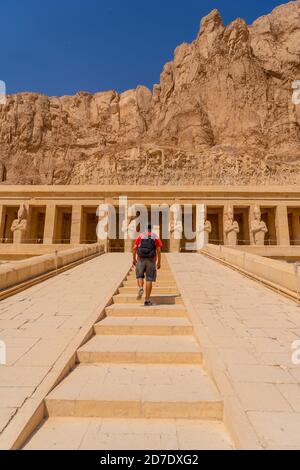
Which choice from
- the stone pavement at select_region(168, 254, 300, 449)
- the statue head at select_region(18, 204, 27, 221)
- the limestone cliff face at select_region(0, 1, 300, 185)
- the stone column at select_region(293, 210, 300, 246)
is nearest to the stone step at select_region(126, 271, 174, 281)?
the stone pavement at select_region(168, 254, 300, 449)

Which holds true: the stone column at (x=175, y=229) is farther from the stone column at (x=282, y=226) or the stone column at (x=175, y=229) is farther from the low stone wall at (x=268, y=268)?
the low stone wall at (x=268, y=268)

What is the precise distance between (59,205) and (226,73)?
46028 millimetres

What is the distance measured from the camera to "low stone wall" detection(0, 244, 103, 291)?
19.8 feet

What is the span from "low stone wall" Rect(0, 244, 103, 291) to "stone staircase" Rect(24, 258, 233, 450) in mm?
3371

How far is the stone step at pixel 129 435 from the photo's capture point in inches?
78.7

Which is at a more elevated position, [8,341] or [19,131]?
[19,131]

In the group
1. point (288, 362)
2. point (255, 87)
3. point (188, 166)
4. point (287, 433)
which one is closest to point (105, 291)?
point (288, 362)

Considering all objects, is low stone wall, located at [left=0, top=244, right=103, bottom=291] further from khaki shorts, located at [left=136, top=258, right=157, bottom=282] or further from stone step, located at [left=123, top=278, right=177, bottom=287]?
khaki shorts, located at [left=136, top=258, right=157, bottom=282]

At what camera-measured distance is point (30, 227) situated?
22500 mm

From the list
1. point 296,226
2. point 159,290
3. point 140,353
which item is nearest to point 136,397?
point 140,353

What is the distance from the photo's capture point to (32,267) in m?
7.25

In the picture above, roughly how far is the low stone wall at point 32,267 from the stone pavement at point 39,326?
0.41m

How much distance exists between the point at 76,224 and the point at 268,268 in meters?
17.2

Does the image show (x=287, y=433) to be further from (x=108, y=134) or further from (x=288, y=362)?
(x=108, y=134)
